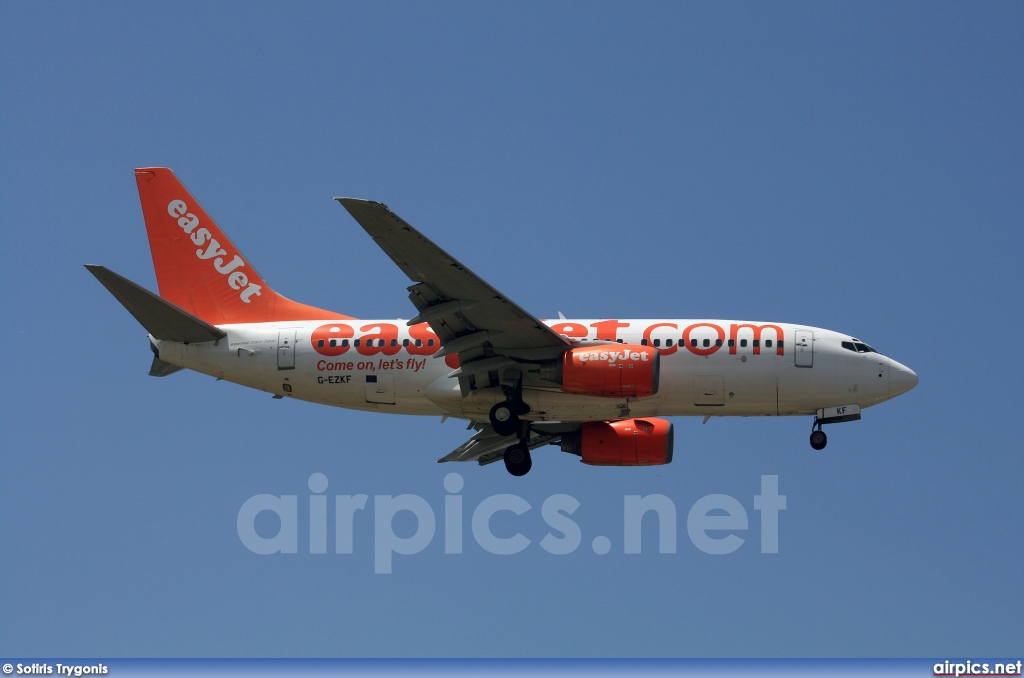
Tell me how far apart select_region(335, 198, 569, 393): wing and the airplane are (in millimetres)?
51

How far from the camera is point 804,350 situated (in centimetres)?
4422

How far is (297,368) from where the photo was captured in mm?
45281

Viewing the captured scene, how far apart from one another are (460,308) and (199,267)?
11454 millimetres

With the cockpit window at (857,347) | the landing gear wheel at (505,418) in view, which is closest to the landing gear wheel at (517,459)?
the landing gear wheel at (505,418)

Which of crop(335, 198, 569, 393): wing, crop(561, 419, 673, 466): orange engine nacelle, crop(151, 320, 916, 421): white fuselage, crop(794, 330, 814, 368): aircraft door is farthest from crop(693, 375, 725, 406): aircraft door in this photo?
crop(561, 419, 673, 466): orange engine nacelle

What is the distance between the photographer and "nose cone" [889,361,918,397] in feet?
146

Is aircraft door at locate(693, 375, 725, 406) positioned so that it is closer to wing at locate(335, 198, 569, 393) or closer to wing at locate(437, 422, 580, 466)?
wing at locate(335, 198, 569, 393)

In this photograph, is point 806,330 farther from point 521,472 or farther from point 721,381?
point 521,472

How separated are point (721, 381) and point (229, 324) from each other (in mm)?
15586

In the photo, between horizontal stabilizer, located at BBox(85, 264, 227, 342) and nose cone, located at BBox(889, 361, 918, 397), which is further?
nose cone, located at BBox(889, 361, 918, 397)

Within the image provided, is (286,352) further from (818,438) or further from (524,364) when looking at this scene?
(818,438)

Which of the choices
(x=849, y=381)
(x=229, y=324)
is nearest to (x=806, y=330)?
(x=849, y=381)

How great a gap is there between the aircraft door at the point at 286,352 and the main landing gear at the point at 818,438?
1563 centimetres

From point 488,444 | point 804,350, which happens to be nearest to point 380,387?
point 488,444
